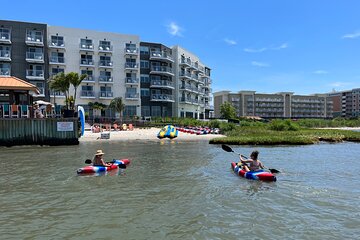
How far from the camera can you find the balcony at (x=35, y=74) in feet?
188

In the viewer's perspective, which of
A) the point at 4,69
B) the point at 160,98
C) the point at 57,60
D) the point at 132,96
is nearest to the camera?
the point at 4,69

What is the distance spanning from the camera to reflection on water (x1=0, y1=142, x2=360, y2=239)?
27.3ft

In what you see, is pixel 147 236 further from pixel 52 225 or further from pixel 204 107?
pixel 204 107

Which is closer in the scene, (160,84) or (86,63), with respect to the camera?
(86,63)

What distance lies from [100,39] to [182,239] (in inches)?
2401

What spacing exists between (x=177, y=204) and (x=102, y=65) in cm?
5665

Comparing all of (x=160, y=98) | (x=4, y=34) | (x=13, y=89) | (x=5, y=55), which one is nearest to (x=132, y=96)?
(x=160, y=98)

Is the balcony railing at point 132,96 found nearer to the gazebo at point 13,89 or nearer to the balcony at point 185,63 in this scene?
the balcony at point 185,63

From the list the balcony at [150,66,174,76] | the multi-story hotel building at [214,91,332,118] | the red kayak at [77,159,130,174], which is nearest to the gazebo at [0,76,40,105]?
the red kayak at [77,159,130,174]

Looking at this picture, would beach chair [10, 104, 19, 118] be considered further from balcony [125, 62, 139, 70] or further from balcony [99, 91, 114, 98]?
balcony [125, 62, 139, 70]

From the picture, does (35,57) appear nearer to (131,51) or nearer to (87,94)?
(87,94)

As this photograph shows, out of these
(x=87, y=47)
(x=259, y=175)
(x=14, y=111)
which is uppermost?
(x=87, y=47)

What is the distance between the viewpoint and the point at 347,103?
17800 cm

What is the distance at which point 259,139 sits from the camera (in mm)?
32562
